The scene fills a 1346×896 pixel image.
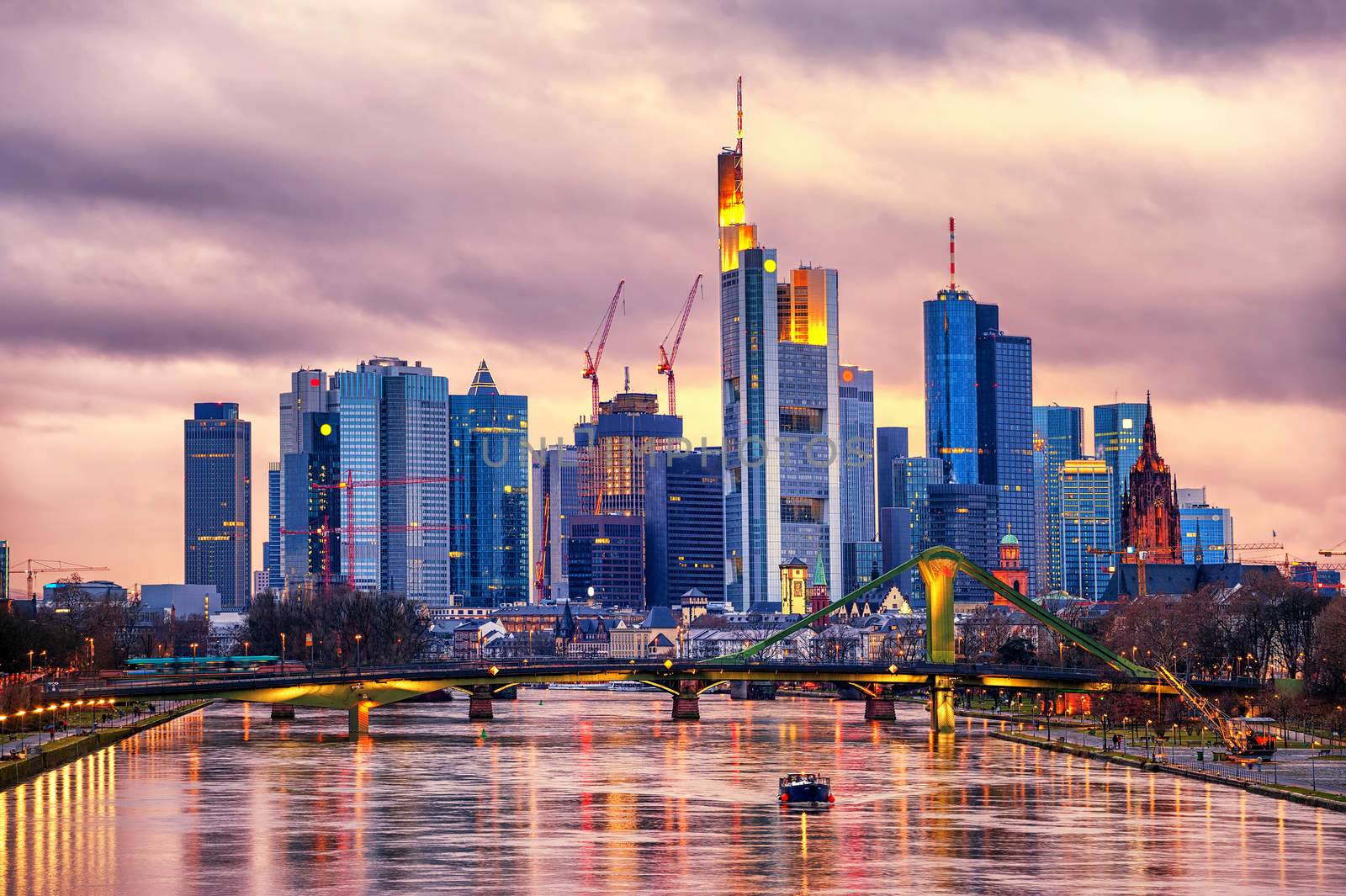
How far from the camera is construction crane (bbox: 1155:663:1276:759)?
124562 millimetres

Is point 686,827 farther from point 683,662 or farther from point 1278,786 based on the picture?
point 683,662

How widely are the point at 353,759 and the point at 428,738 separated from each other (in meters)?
25.1

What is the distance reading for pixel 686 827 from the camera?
92250mm

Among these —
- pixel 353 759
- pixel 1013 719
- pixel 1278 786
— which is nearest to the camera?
pixel 1278 786

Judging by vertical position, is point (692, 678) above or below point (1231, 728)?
above

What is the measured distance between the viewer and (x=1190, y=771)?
11750 cm

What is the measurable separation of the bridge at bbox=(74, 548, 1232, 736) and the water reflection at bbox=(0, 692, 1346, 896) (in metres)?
5.38

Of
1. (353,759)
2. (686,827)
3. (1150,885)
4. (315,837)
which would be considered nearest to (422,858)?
(315,837)

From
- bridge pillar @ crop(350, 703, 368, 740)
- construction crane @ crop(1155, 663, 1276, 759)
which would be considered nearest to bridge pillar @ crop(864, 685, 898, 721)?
construction crane @ crop(1155, 663, 1276, 759)

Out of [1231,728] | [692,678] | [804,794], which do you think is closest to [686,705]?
[692,678]

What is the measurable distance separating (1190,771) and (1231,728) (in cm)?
1839

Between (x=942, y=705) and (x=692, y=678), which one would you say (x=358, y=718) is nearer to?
(x=692, y=678)

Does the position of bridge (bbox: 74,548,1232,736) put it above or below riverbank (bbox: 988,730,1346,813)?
above

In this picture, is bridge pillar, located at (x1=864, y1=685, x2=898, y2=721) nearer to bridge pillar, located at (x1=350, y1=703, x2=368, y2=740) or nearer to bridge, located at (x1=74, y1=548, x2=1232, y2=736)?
bridge, located at (x1=74, y1=548, x2=1232, y2=736)
